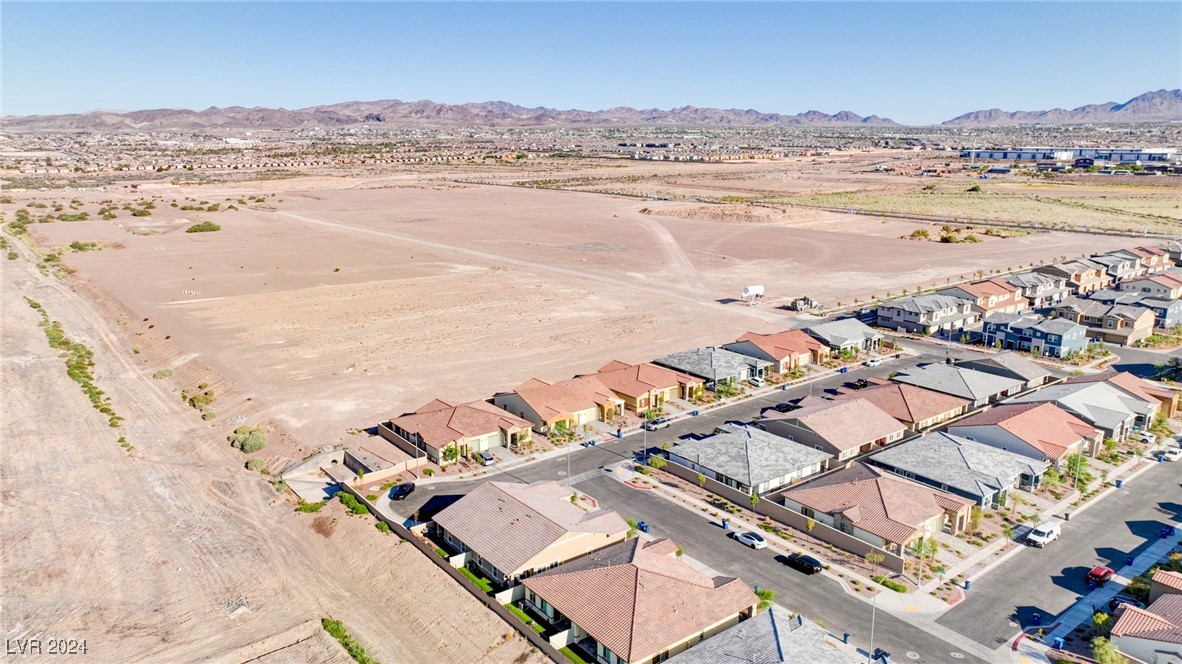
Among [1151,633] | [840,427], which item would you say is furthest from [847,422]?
[1151,633]

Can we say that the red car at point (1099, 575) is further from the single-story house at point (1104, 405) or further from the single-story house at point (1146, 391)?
the single-story house at point (1146, 391)

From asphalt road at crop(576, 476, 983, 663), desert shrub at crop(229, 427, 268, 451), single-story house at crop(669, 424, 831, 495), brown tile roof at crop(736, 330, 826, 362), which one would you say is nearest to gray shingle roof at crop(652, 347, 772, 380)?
brown tile roof at crop(736, 330, 826, 362)

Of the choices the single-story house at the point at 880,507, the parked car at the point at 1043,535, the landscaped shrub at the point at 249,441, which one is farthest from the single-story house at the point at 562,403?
the parked car at the point at 1043,535

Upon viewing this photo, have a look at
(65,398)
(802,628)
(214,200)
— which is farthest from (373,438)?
(214,200)

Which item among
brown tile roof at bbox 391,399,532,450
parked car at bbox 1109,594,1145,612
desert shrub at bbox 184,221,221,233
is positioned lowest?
parked car at bbox 1109,594,1145,612

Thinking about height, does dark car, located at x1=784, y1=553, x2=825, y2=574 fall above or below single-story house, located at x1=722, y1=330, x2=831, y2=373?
below

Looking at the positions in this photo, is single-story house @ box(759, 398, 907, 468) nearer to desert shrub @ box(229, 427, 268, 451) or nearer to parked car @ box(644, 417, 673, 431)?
parked car @ box(644, 417, 673, 431)

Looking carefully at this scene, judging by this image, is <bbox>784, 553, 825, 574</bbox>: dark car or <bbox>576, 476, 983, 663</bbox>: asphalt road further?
<bbox>784, 553, 825, 574</bbox>: dark car
